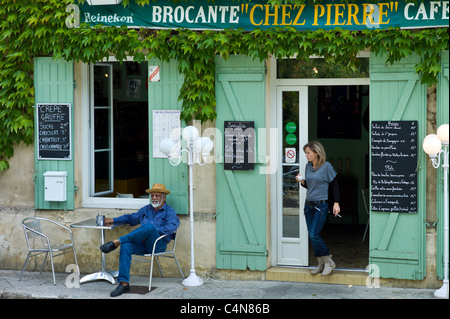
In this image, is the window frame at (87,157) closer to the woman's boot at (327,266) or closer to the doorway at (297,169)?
the doorway at (297,169)

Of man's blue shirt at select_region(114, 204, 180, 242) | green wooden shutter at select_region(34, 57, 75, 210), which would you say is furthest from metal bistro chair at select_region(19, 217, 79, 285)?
man's blue shirt at select_region(114, 204, 180, 242)

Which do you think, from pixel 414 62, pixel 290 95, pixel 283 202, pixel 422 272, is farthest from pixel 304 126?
pixel 422 272

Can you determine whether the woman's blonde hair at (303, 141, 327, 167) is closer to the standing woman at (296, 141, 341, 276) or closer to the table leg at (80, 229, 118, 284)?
the standing woman at (296, 141, 341, 276)

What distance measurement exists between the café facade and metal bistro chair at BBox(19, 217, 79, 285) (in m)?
0.12

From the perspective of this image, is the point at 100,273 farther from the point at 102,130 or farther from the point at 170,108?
the point at 170,108

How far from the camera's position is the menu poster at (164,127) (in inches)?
356

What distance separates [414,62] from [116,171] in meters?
4.15

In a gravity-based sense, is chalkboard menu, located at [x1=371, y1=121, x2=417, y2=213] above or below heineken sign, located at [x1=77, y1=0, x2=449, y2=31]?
below

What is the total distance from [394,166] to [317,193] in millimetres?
931

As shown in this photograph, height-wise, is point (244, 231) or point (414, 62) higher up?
point (414, 62)

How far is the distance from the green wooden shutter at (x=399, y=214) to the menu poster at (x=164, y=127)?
2.36m

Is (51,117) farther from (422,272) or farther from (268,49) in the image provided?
(422,272)

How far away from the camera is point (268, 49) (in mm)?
8500

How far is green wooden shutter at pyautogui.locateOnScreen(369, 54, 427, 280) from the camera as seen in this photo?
8.26 metres
